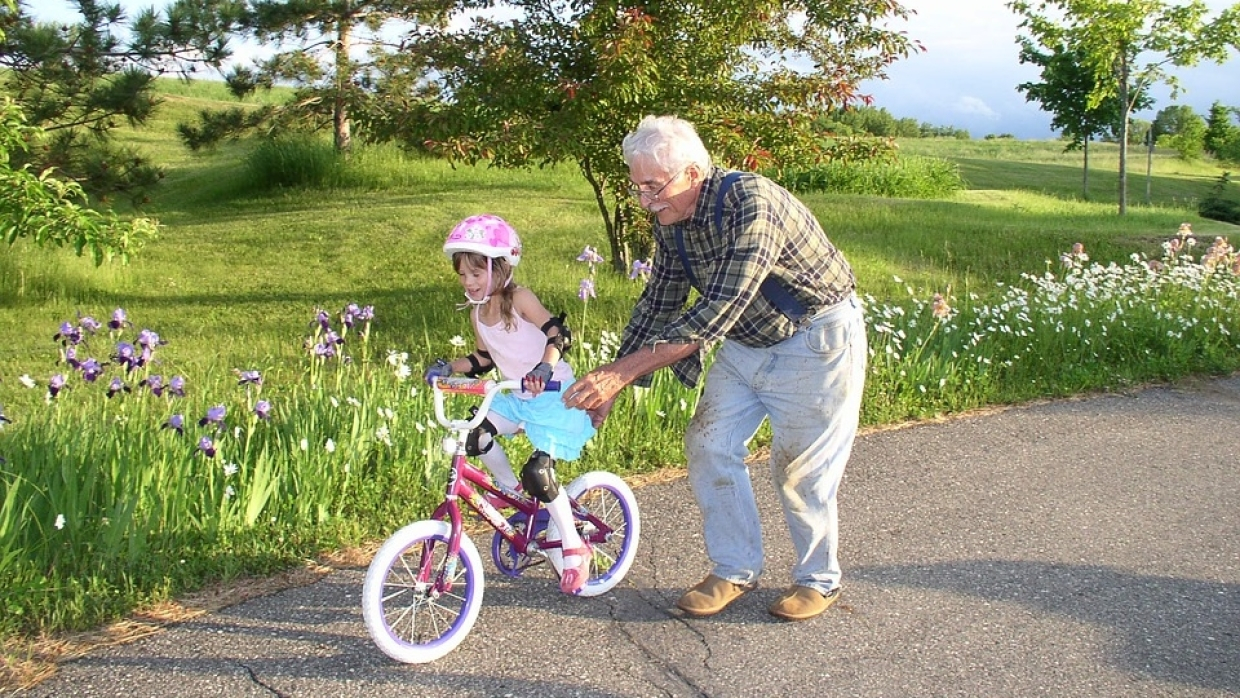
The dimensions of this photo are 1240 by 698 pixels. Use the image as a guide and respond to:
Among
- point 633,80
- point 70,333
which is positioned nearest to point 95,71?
point 633,80

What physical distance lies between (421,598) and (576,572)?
583mm

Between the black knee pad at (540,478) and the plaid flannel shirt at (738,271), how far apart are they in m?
0.53

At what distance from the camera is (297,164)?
19156 mm

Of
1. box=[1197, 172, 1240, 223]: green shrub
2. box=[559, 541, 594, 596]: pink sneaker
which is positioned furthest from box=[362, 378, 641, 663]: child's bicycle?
box=[1197, 172, 1240, 223]: green shrub

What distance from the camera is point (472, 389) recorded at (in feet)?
12.5

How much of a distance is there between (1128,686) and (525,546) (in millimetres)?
2079

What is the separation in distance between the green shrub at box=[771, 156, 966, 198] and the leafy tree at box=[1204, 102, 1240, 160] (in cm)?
2546

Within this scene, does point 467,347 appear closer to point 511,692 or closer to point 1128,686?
point 511,692

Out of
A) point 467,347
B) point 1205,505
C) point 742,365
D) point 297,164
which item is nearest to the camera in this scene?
point 742,365

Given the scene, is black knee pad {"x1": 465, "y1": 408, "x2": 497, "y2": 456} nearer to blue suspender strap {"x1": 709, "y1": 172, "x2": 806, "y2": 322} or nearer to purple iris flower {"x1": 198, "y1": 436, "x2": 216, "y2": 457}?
blue suspender strap {"x1": 709, "y1": 172, "x2": 806, "y2": 322}

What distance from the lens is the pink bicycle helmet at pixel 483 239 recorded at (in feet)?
12.6

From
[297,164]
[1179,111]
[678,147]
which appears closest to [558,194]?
[297,164]

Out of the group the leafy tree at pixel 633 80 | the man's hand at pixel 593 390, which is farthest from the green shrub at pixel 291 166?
the man's hand at pixel 593 390

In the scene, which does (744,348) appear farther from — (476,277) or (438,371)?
(438,371)
